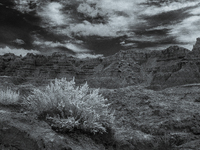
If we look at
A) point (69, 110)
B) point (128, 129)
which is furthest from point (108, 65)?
point (69, 110)

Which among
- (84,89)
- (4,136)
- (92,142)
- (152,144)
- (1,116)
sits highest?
(84,89)

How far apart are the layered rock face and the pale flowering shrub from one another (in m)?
102

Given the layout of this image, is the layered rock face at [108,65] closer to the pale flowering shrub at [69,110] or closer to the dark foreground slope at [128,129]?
the dark foreground slope at [128,129]

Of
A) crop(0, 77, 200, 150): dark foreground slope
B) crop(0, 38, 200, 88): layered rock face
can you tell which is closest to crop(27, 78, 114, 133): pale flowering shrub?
crop(0, 77, 200, 150): dark foreground slope

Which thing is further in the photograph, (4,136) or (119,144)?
(119,144)

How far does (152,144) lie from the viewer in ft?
15.0

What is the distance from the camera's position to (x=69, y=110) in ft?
12.3

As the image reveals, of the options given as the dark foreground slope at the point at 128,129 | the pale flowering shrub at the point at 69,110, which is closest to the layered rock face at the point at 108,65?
the dark foreground slope at the point at 128,129

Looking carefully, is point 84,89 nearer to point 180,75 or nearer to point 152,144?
point 152,144

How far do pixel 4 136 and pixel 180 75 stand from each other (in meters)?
96.7

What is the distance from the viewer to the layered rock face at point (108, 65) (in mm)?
113250

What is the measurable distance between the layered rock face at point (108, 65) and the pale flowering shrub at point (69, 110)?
101903 millimetres

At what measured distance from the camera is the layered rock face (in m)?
113

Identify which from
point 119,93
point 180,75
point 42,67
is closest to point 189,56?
point 180,75
